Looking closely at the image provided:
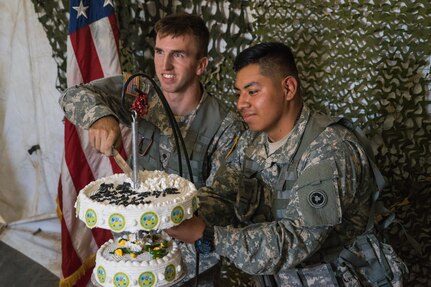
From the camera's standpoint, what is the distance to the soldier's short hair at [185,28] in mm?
2170

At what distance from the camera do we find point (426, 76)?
2.49 m

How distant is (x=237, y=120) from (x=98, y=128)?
0.62 meters

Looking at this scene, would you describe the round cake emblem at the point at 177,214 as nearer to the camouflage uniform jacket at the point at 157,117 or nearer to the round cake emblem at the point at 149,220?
the round cake emblem at the point at 149,220

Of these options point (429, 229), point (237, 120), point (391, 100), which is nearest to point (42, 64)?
point (237, 120)

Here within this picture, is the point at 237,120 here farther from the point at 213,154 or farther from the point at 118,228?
the point at 118,228

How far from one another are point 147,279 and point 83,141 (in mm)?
1786

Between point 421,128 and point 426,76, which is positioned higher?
point 426,76

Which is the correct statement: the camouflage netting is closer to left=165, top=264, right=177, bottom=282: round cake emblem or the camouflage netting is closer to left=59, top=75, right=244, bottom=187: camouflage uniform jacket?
left=59, top=75, right=244, bottom=187: camouflage uniform jacket

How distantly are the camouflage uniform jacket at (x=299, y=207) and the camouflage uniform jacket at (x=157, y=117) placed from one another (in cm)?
19

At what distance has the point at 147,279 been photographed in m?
1.50

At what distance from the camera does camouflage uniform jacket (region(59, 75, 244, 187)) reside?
80.4 inches

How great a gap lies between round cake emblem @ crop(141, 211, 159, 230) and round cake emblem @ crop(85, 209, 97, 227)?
0.12 meters

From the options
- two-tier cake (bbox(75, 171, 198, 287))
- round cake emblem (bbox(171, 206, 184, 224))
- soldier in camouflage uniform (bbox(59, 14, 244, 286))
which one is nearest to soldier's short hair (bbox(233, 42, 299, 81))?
soldier in camouflage uniform (bbox(59, 14, 244, 286))

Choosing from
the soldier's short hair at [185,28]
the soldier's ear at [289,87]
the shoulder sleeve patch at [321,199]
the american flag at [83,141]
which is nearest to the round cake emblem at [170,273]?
the shoulder sleeve patch at [321,199]
